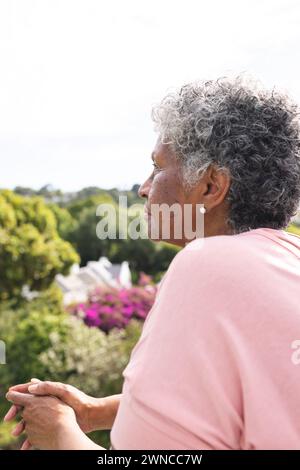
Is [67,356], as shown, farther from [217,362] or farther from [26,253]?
[26,253]

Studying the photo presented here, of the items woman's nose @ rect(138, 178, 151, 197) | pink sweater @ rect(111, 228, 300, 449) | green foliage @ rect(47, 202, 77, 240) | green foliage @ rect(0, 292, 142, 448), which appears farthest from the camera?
green foliage @ rect(47, 202, 77, 240)

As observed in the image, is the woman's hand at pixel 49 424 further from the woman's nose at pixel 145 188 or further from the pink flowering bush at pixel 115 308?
the pink flowering bush at pixel 115 308

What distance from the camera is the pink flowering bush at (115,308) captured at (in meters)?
9.27

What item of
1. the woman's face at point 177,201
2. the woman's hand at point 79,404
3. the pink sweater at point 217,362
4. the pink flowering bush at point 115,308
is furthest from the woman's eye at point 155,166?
the pink flowering bush at point 115,308

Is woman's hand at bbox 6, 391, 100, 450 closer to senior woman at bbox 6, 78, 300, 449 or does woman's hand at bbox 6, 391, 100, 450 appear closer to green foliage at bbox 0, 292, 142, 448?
senior woman at bbox 6, 78, 300, 449

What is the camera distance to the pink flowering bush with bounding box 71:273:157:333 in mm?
9273

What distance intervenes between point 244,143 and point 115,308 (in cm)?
831

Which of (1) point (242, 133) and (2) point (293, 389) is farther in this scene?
(1) point (242, 133)

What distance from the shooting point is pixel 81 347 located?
792 cm

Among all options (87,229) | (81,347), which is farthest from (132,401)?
(87,229)

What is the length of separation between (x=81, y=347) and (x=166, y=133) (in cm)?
674

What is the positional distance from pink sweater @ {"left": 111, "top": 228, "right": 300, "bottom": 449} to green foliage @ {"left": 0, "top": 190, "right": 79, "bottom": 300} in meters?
14.9

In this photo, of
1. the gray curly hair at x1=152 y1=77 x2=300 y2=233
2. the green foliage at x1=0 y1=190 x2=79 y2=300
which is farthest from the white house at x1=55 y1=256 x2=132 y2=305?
the gray curly hair at x1=152 y1=77 x2=300 y2=233
